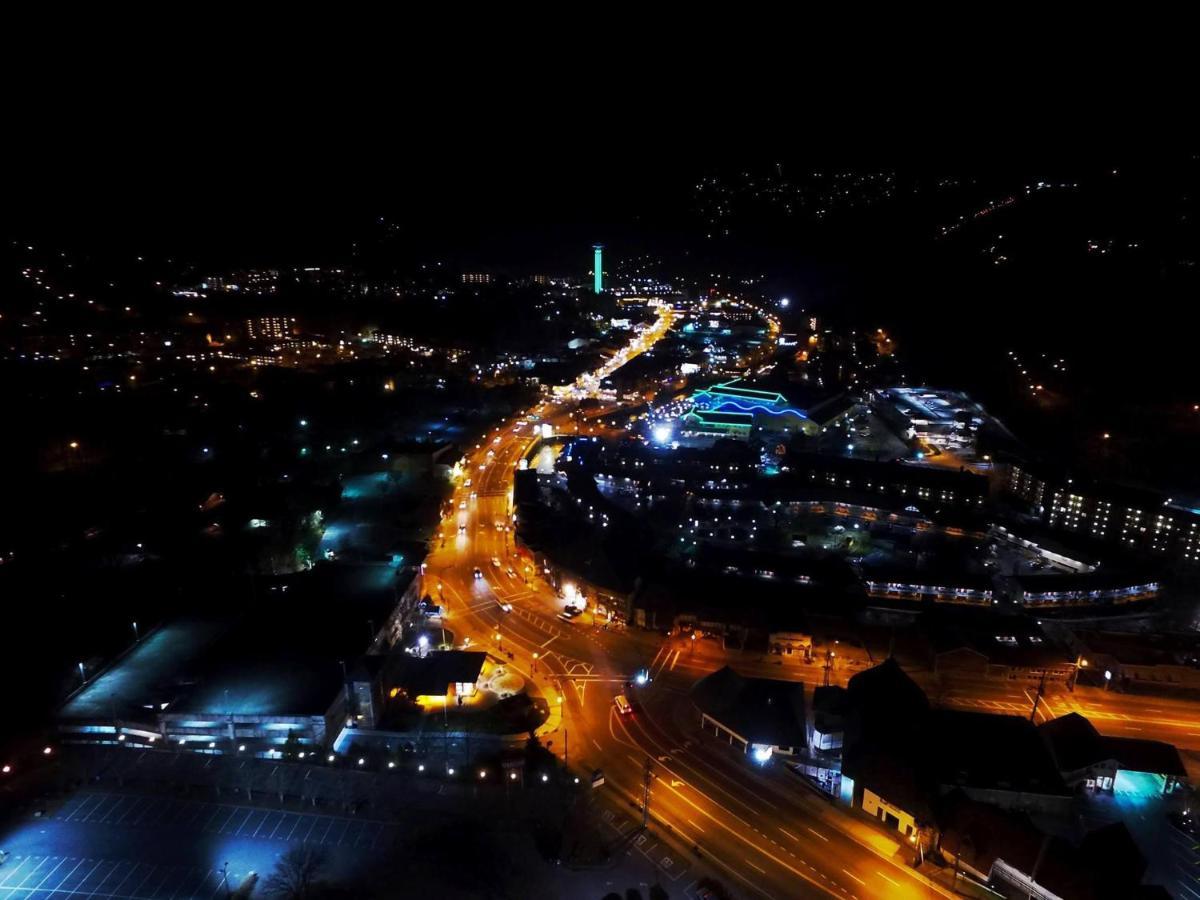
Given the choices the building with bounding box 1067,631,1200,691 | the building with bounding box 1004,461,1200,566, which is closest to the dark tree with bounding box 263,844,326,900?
the building with bounding box 1067,631,1200,691

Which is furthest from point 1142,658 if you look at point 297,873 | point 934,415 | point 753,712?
point 934,415

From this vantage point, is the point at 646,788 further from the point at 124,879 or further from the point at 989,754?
the point at 124,879

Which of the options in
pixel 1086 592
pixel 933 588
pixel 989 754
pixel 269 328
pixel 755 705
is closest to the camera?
pixel 989 754

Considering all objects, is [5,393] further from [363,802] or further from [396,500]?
[363,802]

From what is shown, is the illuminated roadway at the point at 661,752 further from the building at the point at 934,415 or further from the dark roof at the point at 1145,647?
the building at the point at 934,415

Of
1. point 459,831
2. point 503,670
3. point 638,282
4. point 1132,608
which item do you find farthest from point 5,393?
point 638,282

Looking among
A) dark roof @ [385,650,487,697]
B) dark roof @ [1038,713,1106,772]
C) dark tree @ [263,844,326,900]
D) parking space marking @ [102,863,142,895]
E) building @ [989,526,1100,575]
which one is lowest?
parking space marking @ [102,863,142,895]

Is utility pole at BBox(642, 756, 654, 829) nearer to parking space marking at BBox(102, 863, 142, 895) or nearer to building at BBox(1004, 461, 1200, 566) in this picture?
parking space marking at BBox(102, 863, 142, 895)
